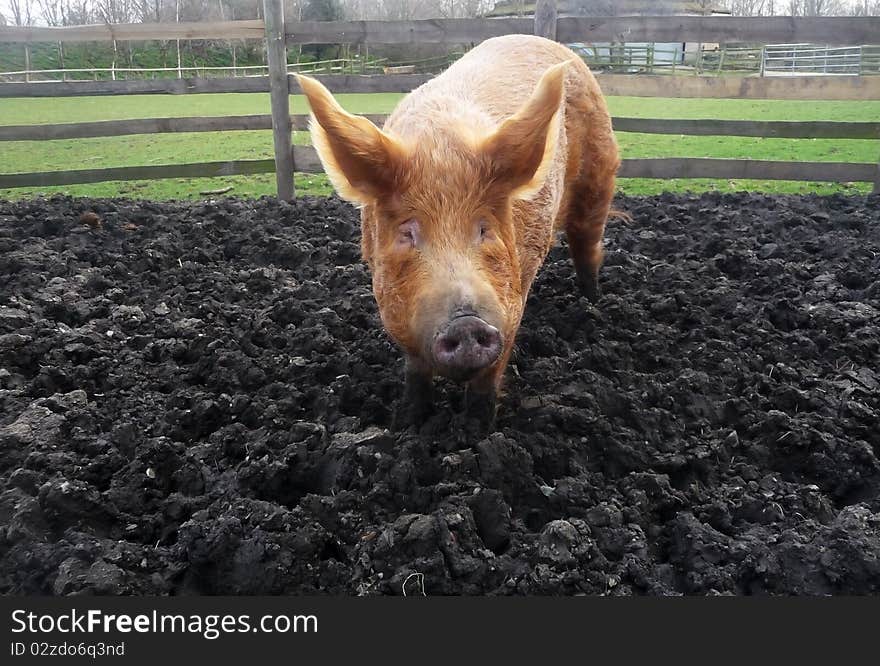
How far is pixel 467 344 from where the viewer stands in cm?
236

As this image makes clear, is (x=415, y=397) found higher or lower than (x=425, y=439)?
higher

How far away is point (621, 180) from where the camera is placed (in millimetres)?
9836

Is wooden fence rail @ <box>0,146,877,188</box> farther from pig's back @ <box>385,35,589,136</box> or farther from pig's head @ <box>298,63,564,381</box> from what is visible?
pig's head @ <box>298,63,564,381</box>

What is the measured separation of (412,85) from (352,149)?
596 centimetres

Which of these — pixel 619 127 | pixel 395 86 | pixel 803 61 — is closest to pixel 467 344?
pixel 395 86

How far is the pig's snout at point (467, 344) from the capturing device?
2.36m

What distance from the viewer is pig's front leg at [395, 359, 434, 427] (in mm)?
3271

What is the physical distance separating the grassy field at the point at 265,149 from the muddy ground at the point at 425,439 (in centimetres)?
405

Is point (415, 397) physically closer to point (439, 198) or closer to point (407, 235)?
point (407, 235)

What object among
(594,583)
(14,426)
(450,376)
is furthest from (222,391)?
(594,583)

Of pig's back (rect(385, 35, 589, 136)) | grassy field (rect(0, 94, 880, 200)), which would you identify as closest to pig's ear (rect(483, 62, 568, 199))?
pig's back (rect(385, 35, 589, 136))

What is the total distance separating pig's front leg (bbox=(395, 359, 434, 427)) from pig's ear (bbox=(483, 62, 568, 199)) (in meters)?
1.03

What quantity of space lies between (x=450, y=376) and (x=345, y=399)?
125 centimetres

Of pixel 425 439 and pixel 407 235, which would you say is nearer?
pixel 407 235
